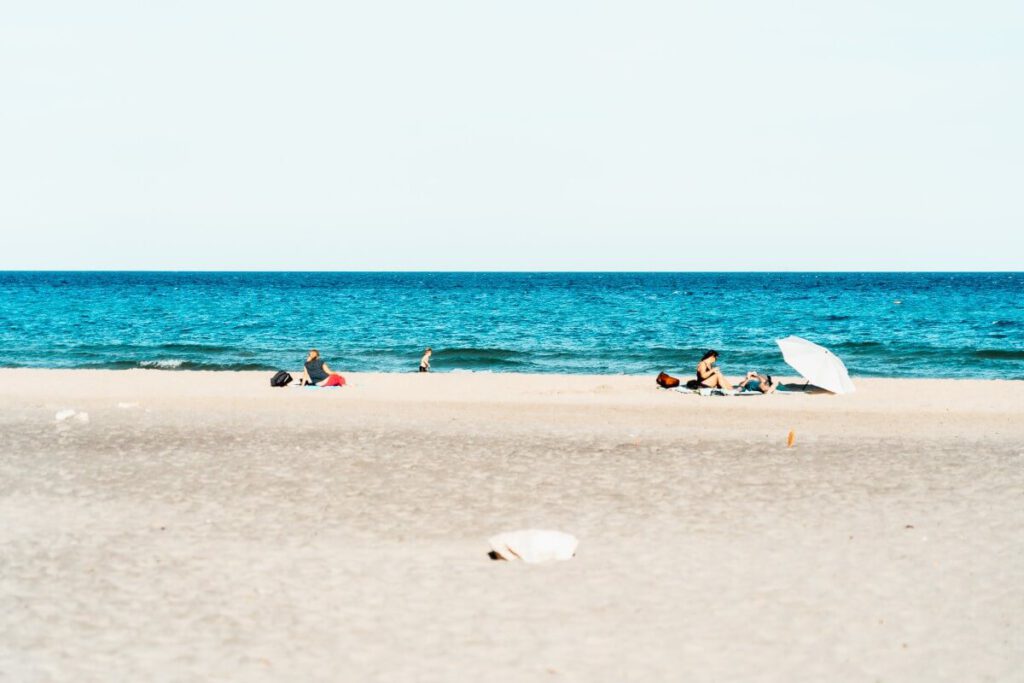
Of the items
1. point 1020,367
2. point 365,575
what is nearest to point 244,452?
point 365,575

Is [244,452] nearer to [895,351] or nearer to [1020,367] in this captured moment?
[1020,367]

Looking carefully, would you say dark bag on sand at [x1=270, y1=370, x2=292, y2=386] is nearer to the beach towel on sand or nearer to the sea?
the sea

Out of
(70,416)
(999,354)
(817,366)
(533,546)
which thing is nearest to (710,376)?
(817,366)

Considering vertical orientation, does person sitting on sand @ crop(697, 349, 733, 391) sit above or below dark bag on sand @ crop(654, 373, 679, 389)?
above

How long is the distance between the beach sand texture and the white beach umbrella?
4923 millimetres

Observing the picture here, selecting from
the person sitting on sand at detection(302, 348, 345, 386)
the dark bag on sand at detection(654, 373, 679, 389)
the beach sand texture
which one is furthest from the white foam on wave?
the dark bag on sand at detection(654, 373, 679, 389)

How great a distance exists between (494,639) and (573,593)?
4.34ft

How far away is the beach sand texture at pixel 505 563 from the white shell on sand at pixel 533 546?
17cm

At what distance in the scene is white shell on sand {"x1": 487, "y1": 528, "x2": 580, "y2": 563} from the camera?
991 cm

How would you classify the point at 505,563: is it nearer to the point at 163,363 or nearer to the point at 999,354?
the point at 163,363

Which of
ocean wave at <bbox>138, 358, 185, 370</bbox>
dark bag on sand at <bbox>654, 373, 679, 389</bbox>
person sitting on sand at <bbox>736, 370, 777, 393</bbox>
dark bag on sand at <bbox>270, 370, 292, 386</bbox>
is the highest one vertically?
person sitting on sand at <bbox>736, 370, 777, 393</bbox>

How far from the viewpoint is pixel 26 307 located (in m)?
81.0

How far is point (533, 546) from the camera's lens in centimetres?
991

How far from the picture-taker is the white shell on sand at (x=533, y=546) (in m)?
9.91
